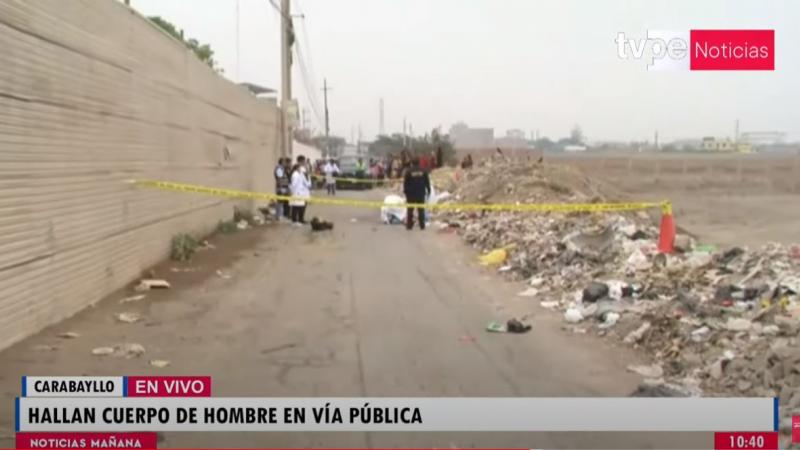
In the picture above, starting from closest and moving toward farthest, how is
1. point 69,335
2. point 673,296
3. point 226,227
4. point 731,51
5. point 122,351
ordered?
point 731,51
point 122,351
point 69,335
point 673,296
point 226,227

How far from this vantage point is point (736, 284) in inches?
370

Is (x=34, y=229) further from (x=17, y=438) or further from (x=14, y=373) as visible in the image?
(x=17, y=438)

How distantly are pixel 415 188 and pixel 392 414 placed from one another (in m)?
14.7

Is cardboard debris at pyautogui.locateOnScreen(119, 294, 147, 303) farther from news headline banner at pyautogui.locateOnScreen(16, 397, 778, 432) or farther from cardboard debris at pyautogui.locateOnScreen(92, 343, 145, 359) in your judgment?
news headline banner at pyautogui.locateOnScreen(16, 397, 778, 432)

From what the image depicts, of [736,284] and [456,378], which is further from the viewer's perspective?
[736,284]

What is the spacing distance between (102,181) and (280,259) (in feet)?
16.3

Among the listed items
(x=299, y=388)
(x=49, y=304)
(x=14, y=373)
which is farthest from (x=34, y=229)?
(x=299, y=388)

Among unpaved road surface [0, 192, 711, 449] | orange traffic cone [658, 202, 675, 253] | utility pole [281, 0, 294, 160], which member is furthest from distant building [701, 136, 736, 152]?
utility pole [281, 0, 294, 160]

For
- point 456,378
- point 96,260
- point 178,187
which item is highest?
point 178,187

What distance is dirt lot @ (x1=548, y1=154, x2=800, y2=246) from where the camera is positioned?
68.2ft

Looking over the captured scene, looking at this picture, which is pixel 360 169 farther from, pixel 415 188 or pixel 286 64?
pixel 415 188

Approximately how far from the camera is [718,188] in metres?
45.2

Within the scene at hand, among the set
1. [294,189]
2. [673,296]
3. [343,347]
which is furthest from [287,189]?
[343,347]

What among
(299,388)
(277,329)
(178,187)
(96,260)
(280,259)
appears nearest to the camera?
(299,388)
